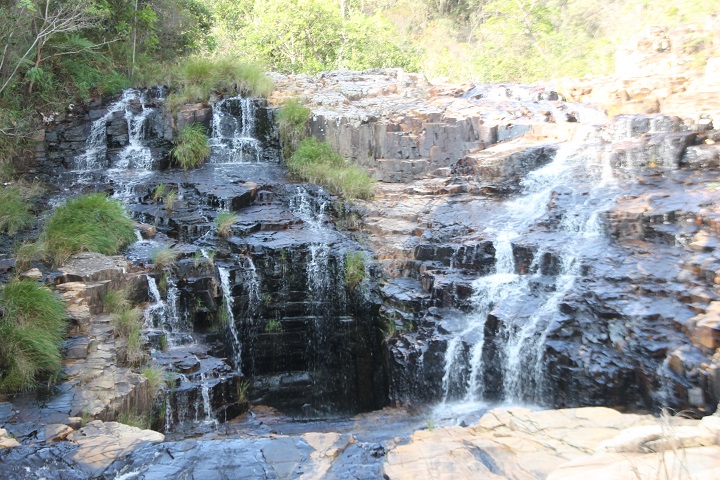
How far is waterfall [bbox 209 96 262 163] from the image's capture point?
1173cm

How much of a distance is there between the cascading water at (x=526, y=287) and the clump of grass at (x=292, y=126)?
4.53 metres

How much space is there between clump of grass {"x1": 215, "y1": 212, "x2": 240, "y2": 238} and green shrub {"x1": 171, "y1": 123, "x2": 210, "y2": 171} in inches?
99.1

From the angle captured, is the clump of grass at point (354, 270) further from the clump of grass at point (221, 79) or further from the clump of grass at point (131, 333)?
the clump of grass at point (221, 79)

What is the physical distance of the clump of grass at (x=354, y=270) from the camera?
8.52 m

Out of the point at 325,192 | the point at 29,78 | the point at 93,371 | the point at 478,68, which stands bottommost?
the point at 93,371

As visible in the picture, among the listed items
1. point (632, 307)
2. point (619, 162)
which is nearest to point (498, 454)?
point (632, 307)

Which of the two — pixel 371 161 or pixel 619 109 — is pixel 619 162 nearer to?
pixel 619 109

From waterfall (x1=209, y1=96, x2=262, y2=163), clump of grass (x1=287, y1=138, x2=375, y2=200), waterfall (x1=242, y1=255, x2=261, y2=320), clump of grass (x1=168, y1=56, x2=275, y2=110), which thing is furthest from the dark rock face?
clump of grass (x1=168, y1=56, x2=275, y2=110)

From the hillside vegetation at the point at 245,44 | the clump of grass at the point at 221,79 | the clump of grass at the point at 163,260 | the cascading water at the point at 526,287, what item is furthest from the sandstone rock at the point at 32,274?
the clump of grass at the point at 221,79

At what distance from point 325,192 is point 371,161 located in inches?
56.1

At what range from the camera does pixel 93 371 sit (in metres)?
6.10

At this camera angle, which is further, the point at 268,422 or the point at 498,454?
the point at 268,422

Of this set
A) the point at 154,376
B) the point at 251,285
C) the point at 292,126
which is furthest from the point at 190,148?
the point at 154,376

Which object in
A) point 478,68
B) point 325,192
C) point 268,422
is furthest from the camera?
point 478,68
